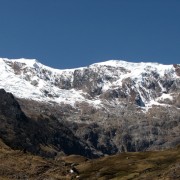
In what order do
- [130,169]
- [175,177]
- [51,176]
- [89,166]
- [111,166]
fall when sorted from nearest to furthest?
[51,176], [175,177], [130,169], [111,166], [89,166]

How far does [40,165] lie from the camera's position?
66188 millimetres

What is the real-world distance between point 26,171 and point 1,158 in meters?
4.65

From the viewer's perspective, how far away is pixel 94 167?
462 feet

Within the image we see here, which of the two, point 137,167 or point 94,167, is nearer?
point 137,167

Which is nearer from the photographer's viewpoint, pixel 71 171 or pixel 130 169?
pixel 71 171

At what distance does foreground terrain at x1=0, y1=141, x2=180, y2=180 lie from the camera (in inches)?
2530

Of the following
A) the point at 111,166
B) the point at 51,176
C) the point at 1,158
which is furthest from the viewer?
the point at 111,166

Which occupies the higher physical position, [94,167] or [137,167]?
[94,167]

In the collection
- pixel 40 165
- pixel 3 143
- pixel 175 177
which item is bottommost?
pixel 175 177

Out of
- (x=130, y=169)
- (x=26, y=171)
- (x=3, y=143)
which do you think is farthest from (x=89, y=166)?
(x=26, y=171)

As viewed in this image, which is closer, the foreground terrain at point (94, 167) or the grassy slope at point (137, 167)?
the foreground terrain at point (94, 167)

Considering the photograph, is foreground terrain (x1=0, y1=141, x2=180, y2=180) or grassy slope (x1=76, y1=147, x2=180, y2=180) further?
grassy slope (x1=76, y1=147, x2=180, y2=180)

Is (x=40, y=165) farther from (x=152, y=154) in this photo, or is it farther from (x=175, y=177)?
(x=152, y=154)

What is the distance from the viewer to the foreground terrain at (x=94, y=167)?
211ft
